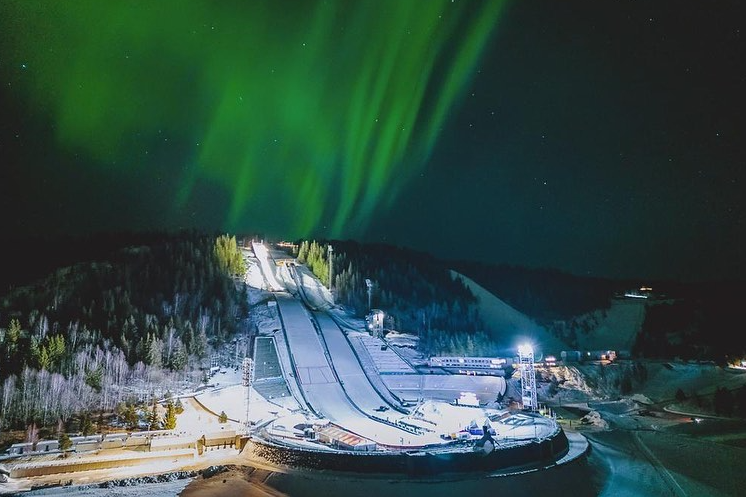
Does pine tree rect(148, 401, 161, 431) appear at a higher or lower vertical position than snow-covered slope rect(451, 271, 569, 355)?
lower

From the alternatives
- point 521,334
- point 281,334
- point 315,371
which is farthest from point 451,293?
point 315,371

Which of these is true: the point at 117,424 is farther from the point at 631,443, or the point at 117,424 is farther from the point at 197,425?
the point at 631,443

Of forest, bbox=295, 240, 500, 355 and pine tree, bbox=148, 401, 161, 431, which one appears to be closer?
pine tree, bbox=148, 401, 161, 431

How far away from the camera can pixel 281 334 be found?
2554 inches

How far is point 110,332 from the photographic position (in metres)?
50.5

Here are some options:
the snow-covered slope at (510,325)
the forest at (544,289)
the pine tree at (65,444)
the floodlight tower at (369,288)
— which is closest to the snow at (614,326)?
the forest at (544,289)

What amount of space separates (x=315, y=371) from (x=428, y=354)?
15.1 meters

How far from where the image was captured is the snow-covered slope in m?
83.1

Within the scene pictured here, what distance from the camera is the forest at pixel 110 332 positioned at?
3822cm

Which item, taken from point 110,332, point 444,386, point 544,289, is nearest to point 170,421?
point 110,332

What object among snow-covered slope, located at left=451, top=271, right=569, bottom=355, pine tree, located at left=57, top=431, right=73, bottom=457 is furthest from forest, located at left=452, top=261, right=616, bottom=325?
pine tree, located at left=57, top=431, right=73, bottom=457

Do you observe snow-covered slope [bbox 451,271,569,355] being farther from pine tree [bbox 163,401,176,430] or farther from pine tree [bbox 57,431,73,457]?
pine tree [bbox 57,431,73,457]

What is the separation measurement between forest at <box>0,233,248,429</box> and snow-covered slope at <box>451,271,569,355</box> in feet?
142

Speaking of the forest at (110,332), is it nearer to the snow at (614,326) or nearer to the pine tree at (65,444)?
the pine tree at (65,444)
